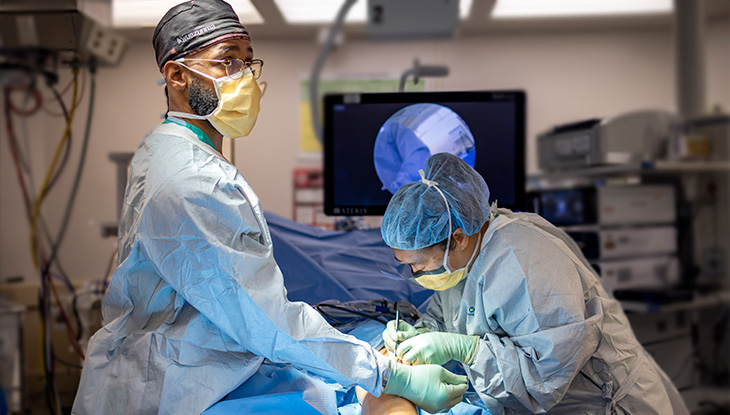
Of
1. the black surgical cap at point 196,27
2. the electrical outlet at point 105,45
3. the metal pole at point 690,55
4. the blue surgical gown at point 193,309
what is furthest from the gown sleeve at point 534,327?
the electrical outlet at point 105,45

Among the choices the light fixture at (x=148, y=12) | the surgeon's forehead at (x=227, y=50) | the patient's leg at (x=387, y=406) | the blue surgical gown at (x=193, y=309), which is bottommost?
the patient's leg at (x=387, y=406)

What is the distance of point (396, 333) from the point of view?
1.35 metres

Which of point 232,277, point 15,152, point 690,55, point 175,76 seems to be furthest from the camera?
point 15,152

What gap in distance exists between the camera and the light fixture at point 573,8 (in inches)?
46.9

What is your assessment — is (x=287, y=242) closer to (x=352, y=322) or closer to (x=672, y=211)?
(x=352, y=322)

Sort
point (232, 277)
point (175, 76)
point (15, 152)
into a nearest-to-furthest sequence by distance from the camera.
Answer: point (232, 277), point (175, 76), point (15, 152)

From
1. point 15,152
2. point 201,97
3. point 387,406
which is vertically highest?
point 201,97

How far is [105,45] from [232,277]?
890 mm

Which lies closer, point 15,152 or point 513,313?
point 513,313

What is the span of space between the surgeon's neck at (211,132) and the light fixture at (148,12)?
0.27 metres

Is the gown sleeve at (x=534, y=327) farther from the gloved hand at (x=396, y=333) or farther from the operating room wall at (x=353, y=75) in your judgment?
the operating room wall at (x=353, y=75)

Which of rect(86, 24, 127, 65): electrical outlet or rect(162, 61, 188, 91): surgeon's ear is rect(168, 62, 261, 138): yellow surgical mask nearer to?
rect(162, 61, 188, 91): surgeon's ear

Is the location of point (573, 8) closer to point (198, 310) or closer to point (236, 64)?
point (236, 64)

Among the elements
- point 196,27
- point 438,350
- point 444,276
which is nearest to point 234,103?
point 196,27
